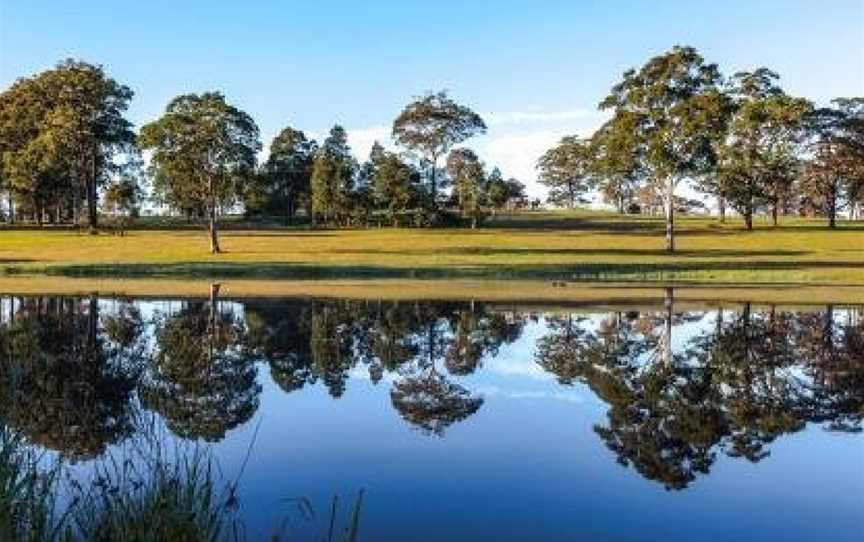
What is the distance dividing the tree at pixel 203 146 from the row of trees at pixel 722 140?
95.7 ft

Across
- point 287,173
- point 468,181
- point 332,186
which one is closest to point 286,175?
point 287,173

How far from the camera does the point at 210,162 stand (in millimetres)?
71062

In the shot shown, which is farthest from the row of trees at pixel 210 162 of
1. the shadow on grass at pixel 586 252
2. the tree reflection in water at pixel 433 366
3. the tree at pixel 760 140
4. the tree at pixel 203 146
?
the tree reflection in water at pixel 433 366

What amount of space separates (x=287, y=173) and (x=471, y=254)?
159ft

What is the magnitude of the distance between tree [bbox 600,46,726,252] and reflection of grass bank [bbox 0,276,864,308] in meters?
29.7

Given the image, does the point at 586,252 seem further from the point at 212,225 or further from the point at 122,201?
the point at 122,201

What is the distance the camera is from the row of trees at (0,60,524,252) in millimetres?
70750

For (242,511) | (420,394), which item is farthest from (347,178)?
(242,511)

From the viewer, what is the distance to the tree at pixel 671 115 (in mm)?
77938

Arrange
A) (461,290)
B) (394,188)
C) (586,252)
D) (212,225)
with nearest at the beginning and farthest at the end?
1. (461,290)
2. (212,225)
3. (586,252)
4. (394,188)

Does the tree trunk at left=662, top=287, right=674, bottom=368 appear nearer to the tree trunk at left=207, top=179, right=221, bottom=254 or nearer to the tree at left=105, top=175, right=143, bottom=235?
the tree trunk at left=207, top=179, right=221, bottom=254

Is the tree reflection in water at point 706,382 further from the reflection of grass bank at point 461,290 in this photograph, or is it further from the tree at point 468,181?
the tree at point 468,181

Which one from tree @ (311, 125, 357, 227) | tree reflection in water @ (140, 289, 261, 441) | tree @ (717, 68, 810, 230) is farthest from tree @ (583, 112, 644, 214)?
tree reflection in water @ (140, 289, 261, 441)

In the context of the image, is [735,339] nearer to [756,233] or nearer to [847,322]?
[847,322]
